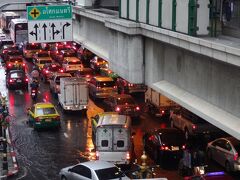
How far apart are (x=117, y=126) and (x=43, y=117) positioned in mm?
7638

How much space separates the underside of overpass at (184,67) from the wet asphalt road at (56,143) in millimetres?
5358

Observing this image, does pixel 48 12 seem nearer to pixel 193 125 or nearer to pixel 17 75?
pixel 193 125

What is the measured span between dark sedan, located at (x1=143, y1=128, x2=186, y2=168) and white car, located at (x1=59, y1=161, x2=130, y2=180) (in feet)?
15.0

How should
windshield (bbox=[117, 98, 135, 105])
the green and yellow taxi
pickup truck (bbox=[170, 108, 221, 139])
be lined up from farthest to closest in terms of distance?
windshield (bbox=[117, 98, 135, 105]) → the green and yellow taxi → pickup truck (bbox=[170, 108, 221, 139])

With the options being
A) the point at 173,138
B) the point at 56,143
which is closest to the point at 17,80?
the point at 56,143

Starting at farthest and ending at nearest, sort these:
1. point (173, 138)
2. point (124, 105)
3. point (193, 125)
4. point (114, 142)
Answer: point (124, 105)
point (193, 125)
point (173, 138)
point (114, 142)

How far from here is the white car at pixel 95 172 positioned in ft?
67.6

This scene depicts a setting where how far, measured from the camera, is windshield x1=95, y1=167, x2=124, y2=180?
67.3 ft

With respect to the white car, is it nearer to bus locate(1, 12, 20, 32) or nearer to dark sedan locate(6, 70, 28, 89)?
dark sedan locate(6, 70, 28, 89)

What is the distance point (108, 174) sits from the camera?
2073cm

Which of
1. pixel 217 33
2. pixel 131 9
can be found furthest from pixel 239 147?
pixel 217 33

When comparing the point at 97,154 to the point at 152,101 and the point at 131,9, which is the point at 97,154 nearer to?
the point at 131,9

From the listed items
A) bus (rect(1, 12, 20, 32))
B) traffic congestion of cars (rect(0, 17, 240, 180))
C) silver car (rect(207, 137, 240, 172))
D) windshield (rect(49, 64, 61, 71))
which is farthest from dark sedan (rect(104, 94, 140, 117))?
bus (rect(1, 12, 20, 32))

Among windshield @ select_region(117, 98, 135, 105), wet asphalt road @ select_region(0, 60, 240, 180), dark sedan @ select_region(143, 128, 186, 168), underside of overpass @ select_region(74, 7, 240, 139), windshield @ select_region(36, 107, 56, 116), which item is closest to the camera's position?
underside of overpass @ select_region(74, 7, 240, 139)
